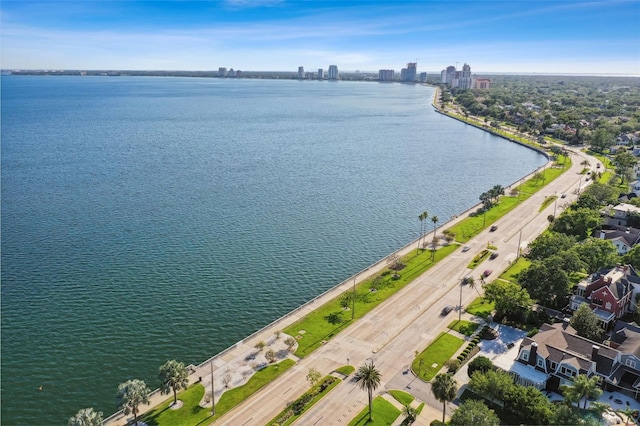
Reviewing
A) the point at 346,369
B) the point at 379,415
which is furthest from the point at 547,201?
the point at 379,415

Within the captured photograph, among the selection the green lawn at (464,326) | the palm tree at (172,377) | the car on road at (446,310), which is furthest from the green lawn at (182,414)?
the car on road at (446,310)

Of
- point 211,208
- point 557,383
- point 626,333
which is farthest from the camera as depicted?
point 211,208

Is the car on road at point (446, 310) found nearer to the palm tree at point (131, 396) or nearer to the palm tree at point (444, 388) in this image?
the palm tree at point (444, 388)

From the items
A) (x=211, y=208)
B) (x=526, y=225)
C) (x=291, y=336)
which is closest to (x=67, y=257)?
(x=211, y=208)

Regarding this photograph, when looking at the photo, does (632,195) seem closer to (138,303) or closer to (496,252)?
(496,252)

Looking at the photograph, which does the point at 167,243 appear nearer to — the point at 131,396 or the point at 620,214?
the point at 131,396

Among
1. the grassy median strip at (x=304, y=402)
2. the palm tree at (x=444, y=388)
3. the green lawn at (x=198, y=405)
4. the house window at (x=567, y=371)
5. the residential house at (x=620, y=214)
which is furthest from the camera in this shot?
the residential house at (x=620, y=214)

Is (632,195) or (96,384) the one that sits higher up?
(632,195)
